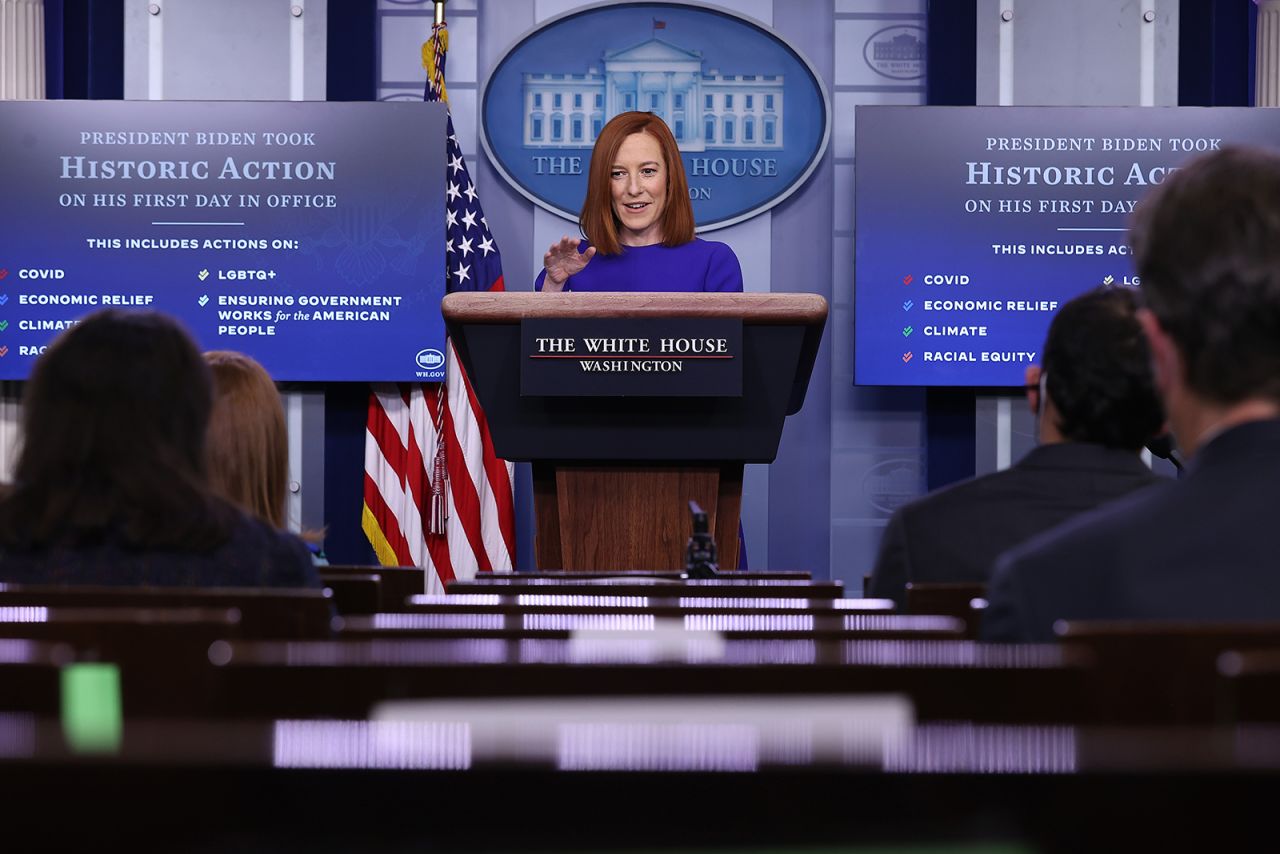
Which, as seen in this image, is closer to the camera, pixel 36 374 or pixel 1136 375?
pixel 36 374

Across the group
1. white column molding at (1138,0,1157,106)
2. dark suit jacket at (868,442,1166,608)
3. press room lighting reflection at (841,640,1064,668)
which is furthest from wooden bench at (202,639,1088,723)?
white column molding at (1138,0,1157,106)

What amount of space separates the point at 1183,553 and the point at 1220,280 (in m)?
0.24

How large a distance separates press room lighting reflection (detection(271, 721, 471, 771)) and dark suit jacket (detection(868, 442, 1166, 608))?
1405 mm

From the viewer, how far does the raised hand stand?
389 centimetres

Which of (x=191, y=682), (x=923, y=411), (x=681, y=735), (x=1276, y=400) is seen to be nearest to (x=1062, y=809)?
(x=681, y=735)

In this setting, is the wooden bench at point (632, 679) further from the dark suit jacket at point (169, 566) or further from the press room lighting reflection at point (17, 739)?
the dark suit jacket at point (169, 566)

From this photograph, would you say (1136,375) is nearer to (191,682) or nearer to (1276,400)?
(1276,400)

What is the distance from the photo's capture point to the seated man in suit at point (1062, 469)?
187 cm

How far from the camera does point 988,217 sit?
5906 mm

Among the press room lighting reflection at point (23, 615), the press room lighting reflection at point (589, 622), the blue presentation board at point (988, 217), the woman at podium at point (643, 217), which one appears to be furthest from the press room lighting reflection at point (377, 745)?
the blue presentation board at point (988, 217)

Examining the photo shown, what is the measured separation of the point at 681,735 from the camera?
1.66 feet

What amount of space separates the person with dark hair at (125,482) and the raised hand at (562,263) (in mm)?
2212

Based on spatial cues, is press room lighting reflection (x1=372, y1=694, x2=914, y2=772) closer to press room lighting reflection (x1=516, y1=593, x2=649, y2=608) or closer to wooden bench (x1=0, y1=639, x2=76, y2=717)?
wooden bench (x1=0, y1=639, x2=76, y2=717)

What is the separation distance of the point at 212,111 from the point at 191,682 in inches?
226
